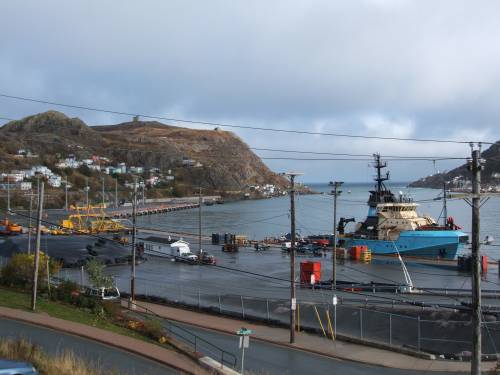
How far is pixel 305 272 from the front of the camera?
38.2 metres

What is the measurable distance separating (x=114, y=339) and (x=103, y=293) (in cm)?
981

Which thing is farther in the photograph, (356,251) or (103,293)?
(356,251)

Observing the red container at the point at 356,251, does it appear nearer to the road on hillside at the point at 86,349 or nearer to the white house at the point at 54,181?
the road on hillside at the point at 86,349

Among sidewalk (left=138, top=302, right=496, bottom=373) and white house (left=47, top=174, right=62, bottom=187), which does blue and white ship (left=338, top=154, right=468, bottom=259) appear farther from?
white house (left=47, top=174, right=62, bottom=187)

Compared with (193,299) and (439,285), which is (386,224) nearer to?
(439,285)

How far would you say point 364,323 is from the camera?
2512cm

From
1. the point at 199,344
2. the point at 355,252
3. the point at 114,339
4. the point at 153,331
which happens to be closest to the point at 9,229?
the point at 355,252

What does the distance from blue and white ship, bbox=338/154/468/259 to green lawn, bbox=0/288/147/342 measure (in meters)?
33.7

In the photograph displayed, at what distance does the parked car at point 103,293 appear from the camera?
28844 mm

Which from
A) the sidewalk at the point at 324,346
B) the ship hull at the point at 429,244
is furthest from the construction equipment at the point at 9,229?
the sidewalk at the point at 324,346

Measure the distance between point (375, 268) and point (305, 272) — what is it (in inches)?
584

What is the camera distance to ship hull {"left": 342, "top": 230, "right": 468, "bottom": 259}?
53.5 metres

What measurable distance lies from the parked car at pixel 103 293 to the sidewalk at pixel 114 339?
18.7 feet

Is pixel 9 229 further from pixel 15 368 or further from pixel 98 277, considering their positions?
pixel 15 368
